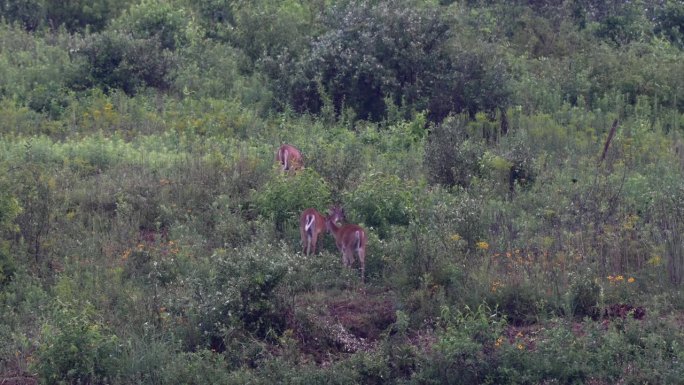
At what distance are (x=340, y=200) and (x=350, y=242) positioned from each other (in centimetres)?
195

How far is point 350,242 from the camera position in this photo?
36.2ft

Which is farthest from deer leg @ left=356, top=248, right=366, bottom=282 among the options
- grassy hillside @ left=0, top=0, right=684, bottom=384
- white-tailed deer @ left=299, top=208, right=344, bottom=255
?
white-tailed deer @ left=299, top=208, right=344, bottom=255

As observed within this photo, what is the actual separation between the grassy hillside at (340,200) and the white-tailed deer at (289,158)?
174 mm

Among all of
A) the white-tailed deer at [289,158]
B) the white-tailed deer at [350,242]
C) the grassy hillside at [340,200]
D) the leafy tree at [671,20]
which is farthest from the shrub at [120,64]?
the leafy tree at [671,20]

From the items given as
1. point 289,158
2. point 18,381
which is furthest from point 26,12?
point 18,381

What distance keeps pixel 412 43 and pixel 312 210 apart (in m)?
7.26

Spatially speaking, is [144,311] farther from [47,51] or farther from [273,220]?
[47,51]

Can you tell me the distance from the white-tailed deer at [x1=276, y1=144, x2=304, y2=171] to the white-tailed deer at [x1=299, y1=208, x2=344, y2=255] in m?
1.85

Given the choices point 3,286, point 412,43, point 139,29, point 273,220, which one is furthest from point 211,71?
point 3,286

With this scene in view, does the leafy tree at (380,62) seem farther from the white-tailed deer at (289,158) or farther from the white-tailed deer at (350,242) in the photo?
the white-tailed deer at (350,242)

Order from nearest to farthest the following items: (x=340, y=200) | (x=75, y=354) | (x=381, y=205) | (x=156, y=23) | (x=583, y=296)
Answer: (x=75, y=354), (x=583, y=296), (x=381, y=205), (x=340, y=200), (x=156, y=23)

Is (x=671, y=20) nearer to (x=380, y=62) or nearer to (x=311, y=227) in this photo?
(x=380, y=62)

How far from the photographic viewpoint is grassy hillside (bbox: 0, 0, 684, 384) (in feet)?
30.3

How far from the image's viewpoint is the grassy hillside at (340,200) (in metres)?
9.23
